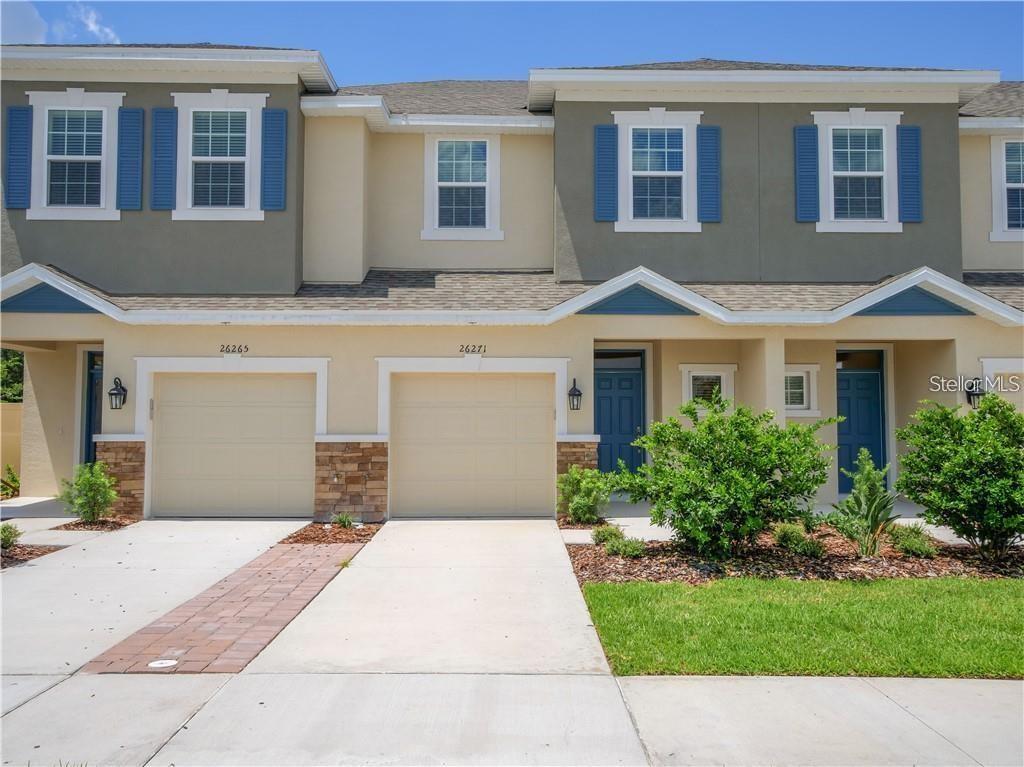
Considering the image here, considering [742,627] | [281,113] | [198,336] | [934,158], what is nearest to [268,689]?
[742,627]

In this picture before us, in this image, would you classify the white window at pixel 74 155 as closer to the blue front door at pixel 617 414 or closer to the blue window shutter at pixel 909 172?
the blue front door at pixel 617 414

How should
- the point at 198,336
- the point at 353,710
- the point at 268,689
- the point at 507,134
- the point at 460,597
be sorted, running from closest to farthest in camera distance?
the point at 353,710
the point at 268,689
the point at 460,597
the point at 198,336
the point at 507,134

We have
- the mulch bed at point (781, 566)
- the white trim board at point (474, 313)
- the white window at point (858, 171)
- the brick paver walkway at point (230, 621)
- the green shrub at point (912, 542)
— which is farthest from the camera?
the white window at point (858, 171)

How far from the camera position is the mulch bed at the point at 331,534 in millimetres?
10422

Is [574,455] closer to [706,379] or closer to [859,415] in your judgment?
[706,379]

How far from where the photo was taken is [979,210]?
14141 mm

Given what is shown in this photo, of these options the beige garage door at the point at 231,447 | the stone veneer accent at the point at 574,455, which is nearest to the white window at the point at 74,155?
the beige garage door at the point at 231,447

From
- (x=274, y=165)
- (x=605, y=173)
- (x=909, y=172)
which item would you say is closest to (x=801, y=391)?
(x=909, y=172)

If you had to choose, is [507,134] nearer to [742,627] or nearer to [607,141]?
[607,141]

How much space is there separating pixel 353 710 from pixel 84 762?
1.46 metres

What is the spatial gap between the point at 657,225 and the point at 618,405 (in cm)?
328

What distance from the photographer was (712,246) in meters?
13.4

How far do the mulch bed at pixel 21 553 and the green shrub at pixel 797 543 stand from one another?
8667mm

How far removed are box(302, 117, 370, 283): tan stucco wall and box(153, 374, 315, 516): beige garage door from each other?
232 centimetres
